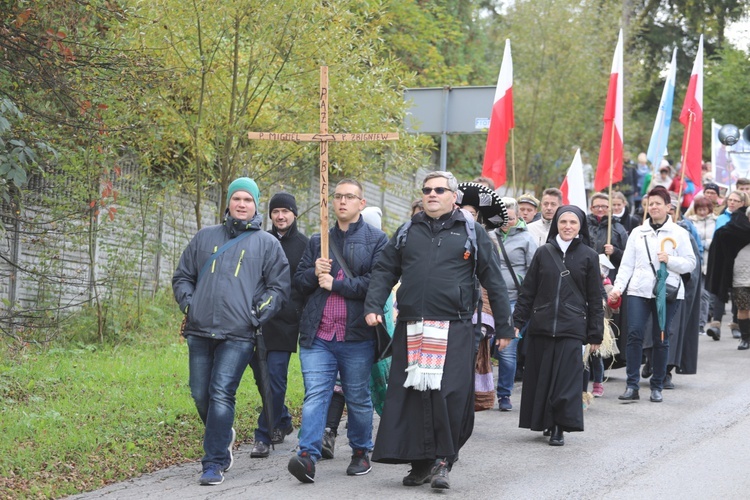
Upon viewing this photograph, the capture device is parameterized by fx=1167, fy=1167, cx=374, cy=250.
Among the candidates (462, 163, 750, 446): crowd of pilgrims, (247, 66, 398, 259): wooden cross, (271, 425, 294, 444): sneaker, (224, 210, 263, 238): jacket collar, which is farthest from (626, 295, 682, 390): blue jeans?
(224, 210, 263, 238): jacket collar

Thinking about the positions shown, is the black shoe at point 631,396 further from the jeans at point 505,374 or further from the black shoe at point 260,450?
the black shoe at point 260,450

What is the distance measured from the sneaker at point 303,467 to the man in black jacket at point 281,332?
78cm

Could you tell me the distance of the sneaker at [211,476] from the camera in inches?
305

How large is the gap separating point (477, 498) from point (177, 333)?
7.20m

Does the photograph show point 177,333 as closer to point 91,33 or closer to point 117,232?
point 117,232

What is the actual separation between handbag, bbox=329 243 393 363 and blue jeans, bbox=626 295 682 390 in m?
4.11

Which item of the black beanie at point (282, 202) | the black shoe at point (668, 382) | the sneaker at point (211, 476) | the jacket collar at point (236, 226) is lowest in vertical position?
the sneaker at point (211, 476)

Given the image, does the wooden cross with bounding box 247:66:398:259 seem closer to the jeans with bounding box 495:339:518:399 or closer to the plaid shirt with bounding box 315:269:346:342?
the plaid shirt with bounding box 315:269:346:342

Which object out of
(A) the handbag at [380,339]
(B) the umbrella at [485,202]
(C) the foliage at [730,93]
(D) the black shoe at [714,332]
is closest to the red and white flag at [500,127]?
(B) the umbrella at [485,202]

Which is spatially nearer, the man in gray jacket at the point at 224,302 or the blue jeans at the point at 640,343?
the man in gray jacket at the point at 224,302

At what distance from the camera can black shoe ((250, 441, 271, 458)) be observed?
8.70m

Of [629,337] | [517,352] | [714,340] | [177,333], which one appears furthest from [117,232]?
[714,340]

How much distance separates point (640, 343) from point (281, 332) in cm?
427

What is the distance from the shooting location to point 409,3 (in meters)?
22.6
